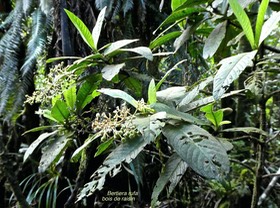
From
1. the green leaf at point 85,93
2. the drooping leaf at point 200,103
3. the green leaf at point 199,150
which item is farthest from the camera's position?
the green leaf at point 85,93

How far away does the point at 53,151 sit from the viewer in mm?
692

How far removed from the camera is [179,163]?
1.86 feet

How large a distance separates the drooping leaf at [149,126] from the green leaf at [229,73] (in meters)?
0.09

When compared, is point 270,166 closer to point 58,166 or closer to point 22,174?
point 58,166

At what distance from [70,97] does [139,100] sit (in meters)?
0.16

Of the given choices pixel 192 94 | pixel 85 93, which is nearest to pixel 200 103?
pixel 192 94

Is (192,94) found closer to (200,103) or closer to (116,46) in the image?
(200,103)

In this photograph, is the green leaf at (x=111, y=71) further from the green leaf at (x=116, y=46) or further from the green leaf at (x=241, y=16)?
the green leaf at (x=241, y=16)

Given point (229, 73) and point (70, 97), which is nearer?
point (229, 73)

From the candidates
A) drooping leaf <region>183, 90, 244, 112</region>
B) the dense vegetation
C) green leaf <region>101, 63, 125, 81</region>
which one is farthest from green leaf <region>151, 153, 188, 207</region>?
green leaf <region>101, 63, 125, 81</region>

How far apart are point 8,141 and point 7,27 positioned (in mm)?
740

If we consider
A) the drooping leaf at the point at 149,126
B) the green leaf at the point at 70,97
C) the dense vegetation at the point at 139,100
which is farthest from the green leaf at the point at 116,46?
the drooping leaf at the point at 149,126

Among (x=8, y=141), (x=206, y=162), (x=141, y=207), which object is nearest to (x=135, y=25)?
(x=141, y=207)

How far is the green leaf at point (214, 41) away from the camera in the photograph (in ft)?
2.20
